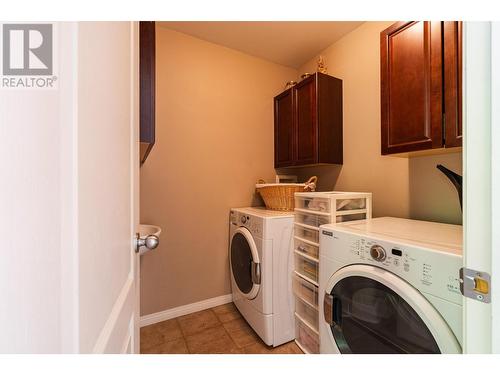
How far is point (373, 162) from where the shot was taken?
5.25 ft

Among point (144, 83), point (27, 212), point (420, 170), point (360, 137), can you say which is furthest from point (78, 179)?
point (360, 137)

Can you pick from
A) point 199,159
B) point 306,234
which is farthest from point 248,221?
point 199,159

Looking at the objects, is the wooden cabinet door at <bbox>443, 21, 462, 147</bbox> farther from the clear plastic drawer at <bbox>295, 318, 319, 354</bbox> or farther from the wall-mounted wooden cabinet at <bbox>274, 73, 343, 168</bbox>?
the clear plastic drawer at <bbox>295, 318, 319, 354</bbox>

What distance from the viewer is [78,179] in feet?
0.97

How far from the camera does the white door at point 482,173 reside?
0.40 meters

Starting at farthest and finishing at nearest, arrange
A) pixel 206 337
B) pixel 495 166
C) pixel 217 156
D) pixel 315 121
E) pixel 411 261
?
pixel 217 156
pixel 315 121
pixel 206 337
pixel 411 261
pixel 495 166

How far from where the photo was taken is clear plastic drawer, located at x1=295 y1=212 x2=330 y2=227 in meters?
1.28

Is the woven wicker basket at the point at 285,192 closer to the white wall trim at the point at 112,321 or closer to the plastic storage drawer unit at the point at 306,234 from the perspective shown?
the plastic storage drawer unit at the point at 306,234

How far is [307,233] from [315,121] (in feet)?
2.92

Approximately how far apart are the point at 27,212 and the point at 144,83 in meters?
0.82

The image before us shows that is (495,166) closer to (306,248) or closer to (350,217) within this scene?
(350,217)

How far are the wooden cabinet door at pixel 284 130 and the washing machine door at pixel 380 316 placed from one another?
120cm

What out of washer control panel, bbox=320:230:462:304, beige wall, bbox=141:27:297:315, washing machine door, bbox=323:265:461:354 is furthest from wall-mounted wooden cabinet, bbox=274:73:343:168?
washing machine door, bbox=323:265:461:354
